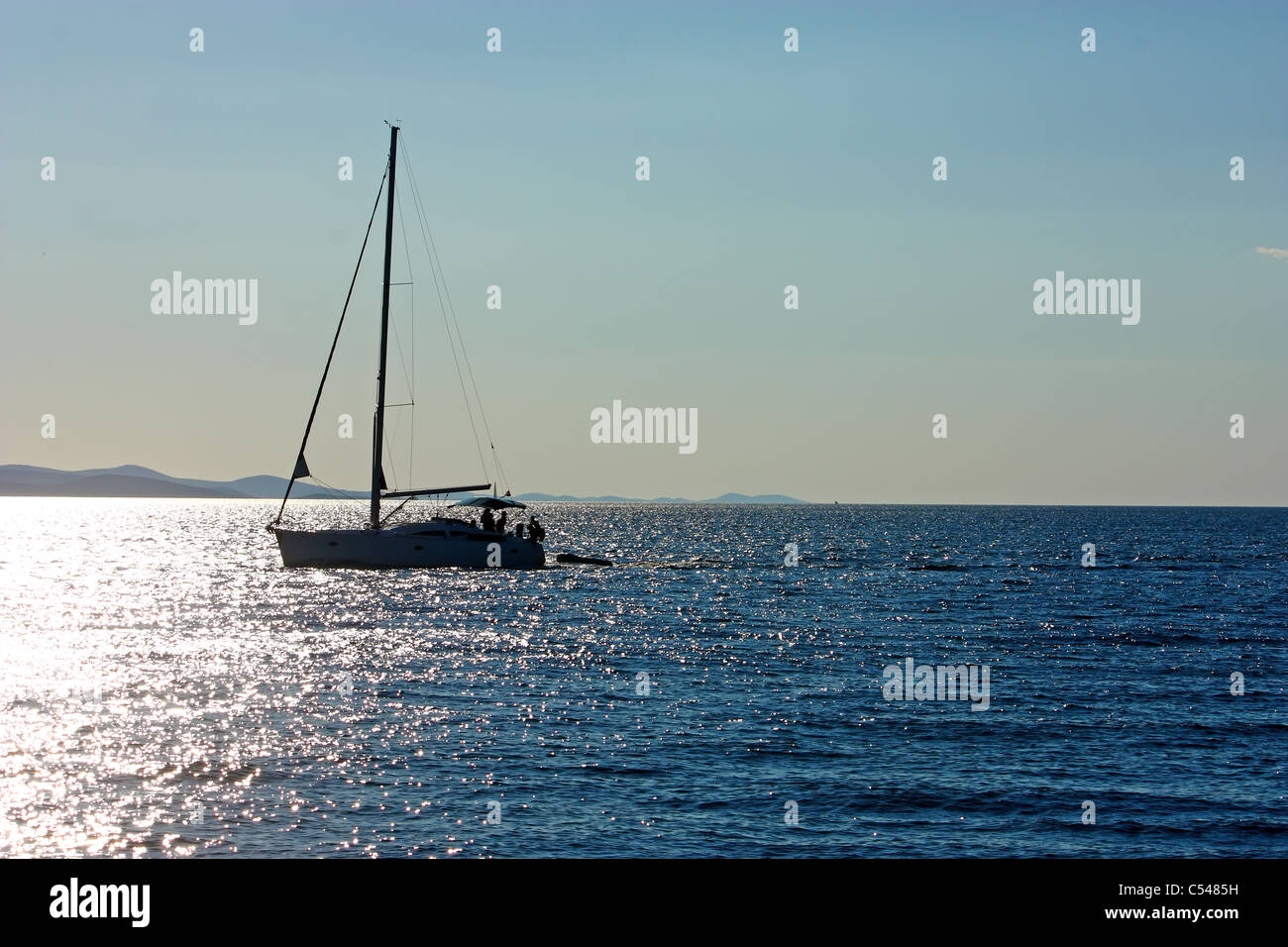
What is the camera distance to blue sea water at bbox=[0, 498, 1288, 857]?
19.8 meters

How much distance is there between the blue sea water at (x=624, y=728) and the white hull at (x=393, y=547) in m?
5.67

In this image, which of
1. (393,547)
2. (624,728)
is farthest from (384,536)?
(624,728)

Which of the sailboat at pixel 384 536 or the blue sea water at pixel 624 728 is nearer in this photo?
the blue sea water at pixel 624 728

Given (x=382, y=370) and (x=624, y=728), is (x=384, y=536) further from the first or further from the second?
(x=624, y=728)

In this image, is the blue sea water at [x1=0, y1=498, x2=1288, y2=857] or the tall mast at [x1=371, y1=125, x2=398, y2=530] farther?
the tall mast at [x1=371, y1=125, x2=398, y2=530]

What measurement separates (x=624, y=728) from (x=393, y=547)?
4448 cm

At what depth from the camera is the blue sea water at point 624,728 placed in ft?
64.8

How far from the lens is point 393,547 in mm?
70250

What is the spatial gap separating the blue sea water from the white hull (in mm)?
5668

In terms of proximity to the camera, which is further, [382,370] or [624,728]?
[382,370]

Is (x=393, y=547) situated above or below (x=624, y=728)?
above

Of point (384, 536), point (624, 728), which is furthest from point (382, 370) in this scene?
point (624, 728)
